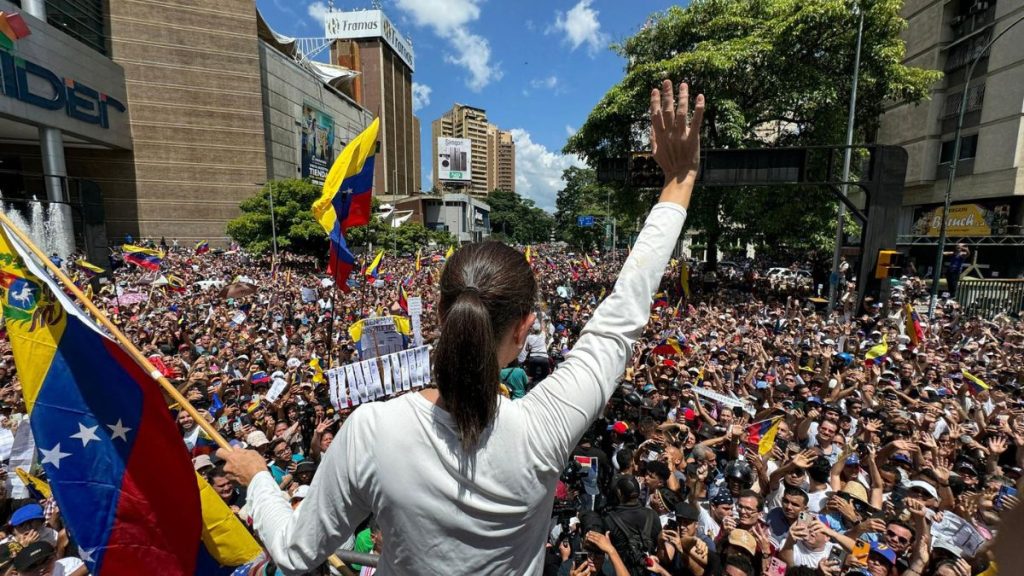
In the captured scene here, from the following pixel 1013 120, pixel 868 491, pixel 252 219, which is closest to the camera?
pixel 868 491

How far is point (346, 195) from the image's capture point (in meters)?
6.58

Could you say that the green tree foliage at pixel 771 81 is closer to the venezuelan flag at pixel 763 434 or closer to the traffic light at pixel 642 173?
the traffic light at pixel 642 173

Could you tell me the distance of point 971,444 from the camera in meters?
5.01

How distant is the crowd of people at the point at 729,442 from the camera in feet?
10.2

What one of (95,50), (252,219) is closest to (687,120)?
(252,219)

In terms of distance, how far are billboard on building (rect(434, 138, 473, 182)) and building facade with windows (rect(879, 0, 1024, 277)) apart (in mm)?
66940

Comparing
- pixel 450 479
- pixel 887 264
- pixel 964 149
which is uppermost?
pixel 964 149

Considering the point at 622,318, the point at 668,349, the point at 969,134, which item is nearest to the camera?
the point at 622,318

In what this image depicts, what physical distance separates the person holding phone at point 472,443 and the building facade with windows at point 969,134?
27684mm

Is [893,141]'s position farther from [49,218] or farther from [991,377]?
[49,218]

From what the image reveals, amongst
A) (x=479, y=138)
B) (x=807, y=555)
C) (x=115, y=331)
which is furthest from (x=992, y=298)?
(x=479, y=138)

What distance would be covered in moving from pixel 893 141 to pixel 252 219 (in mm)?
40267

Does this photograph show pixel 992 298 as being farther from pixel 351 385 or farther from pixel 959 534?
pixel 351 385

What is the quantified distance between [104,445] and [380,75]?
9297 cm
